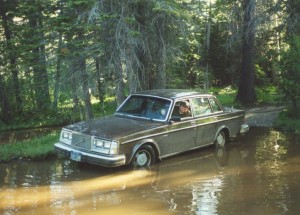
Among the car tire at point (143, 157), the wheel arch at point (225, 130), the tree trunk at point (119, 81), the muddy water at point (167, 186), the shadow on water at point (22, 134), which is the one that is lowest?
the shadow on water at point (22, 134)

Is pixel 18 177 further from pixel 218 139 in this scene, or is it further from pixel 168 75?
pixel 168 75

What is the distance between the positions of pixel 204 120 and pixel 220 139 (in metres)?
1.17

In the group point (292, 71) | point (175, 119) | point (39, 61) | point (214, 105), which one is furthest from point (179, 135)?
point (39, 61)

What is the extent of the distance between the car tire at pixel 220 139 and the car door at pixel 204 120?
0.34 meters

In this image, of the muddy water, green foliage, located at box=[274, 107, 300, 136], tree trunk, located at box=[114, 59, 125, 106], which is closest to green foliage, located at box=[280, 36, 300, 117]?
green foliage, located at box=[274, 107, 300, 136]

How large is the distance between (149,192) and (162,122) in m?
2.45

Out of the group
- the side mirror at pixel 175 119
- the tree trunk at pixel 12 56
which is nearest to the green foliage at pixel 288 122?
the side mirror at pixel 175 119

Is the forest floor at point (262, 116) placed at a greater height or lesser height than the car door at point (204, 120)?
lesser

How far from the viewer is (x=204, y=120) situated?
425 inches

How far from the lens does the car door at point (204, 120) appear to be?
10.7m

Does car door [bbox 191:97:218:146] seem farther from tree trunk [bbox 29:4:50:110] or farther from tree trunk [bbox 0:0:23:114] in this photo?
tree trunk [bbox 0:0:23:114]

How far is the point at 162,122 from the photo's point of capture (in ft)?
32.2

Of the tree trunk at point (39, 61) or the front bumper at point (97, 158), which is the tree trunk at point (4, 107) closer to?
the tree trunk at point (39, 61)

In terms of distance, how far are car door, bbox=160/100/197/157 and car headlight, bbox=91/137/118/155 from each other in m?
1.41
